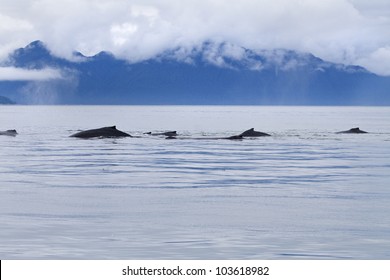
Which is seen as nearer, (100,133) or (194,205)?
(194,205)

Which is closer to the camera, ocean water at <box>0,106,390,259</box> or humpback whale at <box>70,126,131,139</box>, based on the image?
ocean water at <box>0,106,390,259</box>

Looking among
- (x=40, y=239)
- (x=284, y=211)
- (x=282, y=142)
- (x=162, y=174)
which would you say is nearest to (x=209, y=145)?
(x=282, y=142)

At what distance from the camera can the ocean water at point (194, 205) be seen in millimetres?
20703

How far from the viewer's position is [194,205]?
28125 mm

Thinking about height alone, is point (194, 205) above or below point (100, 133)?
below

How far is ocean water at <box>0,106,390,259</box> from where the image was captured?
20.7 meters

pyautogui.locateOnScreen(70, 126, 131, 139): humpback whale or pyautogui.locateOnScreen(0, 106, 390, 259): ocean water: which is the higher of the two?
pyautogui.locateOnScreen(70, 126, 131, 139): humpback whale

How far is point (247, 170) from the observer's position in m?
40.9

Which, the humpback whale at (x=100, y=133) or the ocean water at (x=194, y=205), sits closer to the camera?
the ocean water at (x=194, y=205)

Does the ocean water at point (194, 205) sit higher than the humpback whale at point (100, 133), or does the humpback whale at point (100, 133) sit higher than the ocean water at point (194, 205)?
the humpback whale at point (100, 133)

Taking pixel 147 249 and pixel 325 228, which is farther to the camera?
pixel 325 228

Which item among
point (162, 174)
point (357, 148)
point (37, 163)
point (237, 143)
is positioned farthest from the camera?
point (237, 143)
